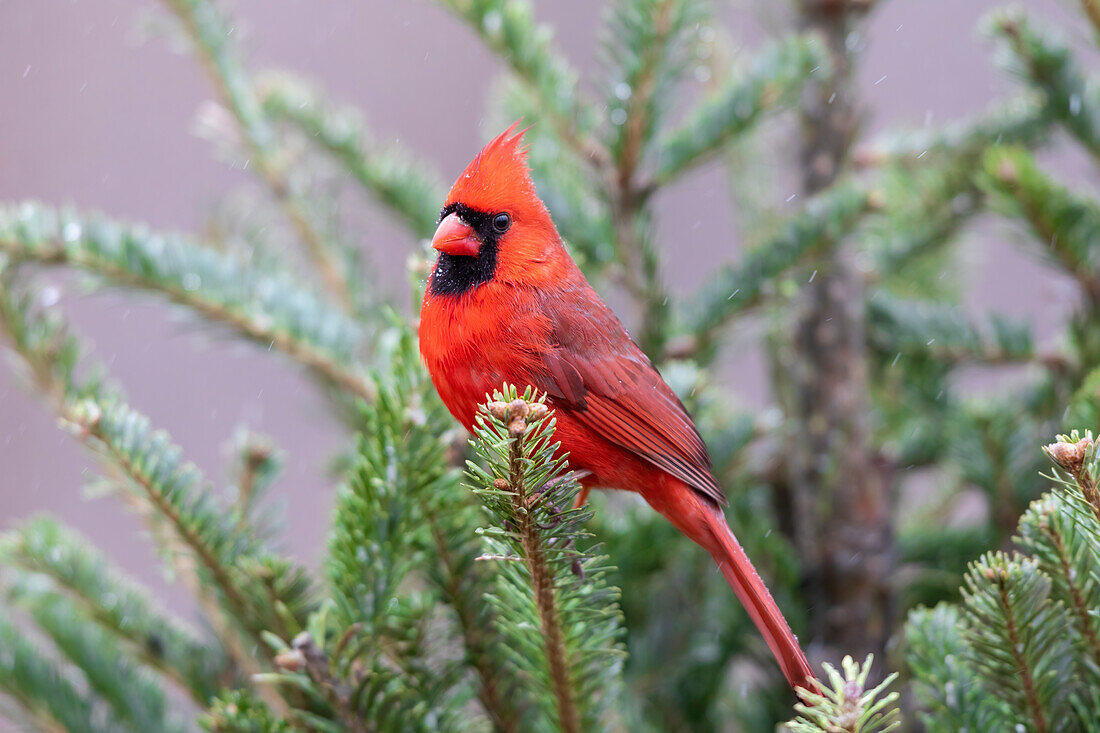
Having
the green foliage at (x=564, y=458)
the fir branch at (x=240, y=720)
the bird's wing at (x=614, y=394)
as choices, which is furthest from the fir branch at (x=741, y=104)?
the fir branch at (x=240, y=720)

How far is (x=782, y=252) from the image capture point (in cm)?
161

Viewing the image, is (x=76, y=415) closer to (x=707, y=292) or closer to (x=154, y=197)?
(x=707, y=292)

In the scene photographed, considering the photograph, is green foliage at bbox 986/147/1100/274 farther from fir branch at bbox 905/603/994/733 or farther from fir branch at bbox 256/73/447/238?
fir branch at bbox 256/73/447/238

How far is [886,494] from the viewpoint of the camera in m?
1.71

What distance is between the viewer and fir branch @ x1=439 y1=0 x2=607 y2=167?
5.24 ft

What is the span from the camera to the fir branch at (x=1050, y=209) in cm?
156

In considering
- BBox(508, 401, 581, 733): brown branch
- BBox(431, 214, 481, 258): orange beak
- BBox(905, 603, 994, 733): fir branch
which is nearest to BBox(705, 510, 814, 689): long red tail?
BBox(905, 603, 994, 733): fir branch

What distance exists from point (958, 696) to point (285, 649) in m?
0.75

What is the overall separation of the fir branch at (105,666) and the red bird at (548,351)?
2.00 feet

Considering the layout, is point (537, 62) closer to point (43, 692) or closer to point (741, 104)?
point (741, 104)

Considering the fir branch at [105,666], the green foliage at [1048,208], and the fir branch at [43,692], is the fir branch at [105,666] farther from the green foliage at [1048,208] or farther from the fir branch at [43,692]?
the green foliage at [1048,208]

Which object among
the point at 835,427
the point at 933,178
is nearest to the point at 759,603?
the point at 835,427

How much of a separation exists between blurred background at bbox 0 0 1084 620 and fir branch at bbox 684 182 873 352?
164 centimetres

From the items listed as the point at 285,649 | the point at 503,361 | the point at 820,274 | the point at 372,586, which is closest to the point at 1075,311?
the point at 820,274
